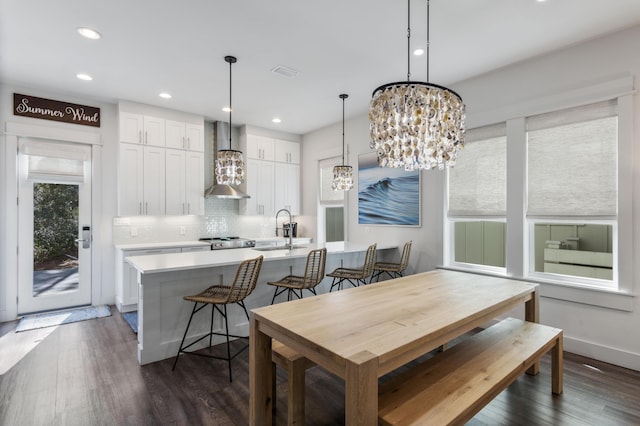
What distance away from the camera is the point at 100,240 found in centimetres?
464

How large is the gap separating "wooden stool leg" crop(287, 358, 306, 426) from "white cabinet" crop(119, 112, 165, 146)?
4.16 m

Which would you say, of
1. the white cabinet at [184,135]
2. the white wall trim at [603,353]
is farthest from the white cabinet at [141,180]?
the white wall trim at [603,353]

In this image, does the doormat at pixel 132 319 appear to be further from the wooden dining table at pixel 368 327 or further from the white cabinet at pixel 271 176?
the wooden dining table at pixel 368 327

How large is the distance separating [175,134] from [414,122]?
4.33 metres

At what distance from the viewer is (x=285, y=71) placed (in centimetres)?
367

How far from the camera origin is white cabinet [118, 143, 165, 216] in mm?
4586

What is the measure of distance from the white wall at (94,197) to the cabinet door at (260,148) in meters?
2.07

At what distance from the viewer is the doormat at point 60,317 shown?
3811mm

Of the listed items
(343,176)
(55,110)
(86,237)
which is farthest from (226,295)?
(55,110)

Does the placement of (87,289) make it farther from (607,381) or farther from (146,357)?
(607,381)

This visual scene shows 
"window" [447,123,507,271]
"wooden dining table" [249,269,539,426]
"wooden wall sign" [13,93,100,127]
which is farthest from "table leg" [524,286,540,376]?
"wooden wall sign" [13,93,100,127]

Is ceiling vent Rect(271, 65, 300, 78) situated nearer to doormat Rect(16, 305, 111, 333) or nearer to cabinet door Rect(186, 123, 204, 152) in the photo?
cabinet door Rect(186, 123, 204, 152)

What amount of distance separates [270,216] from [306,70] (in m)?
3.35

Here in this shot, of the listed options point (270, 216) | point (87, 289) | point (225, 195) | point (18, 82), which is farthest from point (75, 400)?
point (270, 216)
